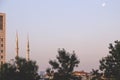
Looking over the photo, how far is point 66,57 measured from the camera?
49.4 m

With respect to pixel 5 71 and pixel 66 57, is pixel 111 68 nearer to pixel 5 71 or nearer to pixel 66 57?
pixel 66 57

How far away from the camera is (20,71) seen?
2068 inches

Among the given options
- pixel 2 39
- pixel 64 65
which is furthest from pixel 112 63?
pixel 2 39

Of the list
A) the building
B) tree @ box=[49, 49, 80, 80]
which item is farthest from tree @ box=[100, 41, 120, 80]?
the building

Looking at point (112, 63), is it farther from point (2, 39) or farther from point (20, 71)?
point (2, 39)

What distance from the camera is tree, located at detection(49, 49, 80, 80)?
48.3 meters

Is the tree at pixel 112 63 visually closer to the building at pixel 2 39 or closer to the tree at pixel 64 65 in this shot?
the tree at pixel 64 65

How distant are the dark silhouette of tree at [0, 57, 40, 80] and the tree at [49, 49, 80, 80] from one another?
15.2 ft

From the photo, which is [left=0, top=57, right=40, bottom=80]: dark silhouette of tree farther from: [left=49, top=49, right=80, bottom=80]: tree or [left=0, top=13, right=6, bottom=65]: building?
[left=0, top=13, right=6, bottom=65]: building

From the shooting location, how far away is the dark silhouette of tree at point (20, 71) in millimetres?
51906

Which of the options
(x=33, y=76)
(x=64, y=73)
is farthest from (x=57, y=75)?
(x=33, y=76)

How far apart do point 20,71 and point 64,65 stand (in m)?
7.75

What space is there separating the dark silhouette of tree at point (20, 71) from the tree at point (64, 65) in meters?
4.65

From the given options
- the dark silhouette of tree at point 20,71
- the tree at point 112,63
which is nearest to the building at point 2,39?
the dark silhouette of tree at point 20,71
